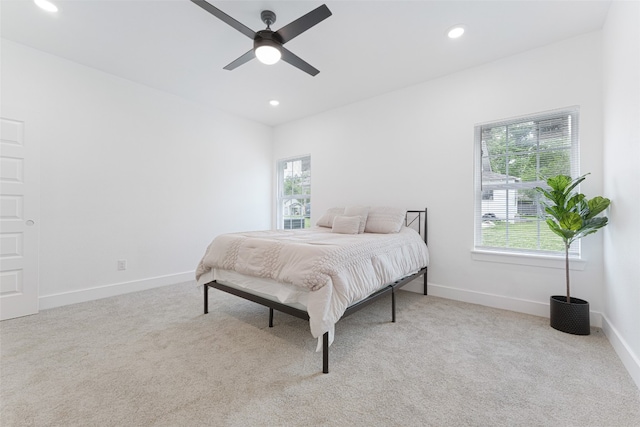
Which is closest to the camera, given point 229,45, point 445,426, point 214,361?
point 445,426

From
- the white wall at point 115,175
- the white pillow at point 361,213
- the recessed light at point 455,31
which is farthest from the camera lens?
the white pillow at point 361,213

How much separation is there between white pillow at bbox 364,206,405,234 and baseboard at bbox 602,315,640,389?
1.94m

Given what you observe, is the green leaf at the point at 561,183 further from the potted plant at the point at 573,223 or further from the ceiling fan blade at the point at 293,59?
the ceiling fan blade at the point at 293,59

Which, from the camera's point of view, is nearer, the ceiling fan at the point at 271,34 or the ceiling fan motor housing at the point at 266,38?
the ceiling fan at the point at 271,34

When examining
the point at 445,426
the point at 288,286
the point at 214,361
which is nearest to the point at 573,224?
the point at 445,426

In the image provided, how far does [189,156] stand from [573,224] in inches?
188

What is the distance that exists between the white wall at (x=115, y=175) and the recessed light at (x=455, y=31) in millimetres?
3613

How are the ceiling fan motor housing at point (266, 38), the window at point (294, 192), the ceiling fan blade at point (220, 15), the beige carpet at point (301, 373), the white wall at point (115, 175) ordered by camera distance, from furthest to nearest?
the window at point (294, 192) < the white wall at point (115, 175) < the ceiling fan motor housing at point (266, 38) < the ceiling fan blade at point (220, 15) < the beige carpet at point (301, 373)

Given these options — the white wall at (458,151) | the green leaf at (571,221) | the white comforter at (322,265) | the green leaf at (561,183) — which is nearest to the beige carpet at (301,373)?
the white comforter at (322,265)

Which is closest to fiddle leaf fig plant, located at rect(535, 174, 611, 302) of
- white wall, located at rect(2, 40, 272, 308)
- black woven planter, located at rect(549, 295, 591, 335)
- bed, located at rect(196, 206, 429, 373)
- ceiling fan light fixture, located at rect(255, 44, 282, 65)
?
black woven planter, located at rect(549, 295, 591, 335)

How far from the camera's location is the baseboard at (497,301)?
2637 millimetres

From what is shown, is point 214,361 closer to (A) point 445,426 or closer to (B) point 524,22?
(A) point 445,426

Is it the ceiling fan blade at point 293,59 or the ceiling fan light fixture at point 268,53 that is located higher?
the ceiling fan blade at point 293,59

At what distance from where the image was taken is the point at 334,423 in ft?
4.28
